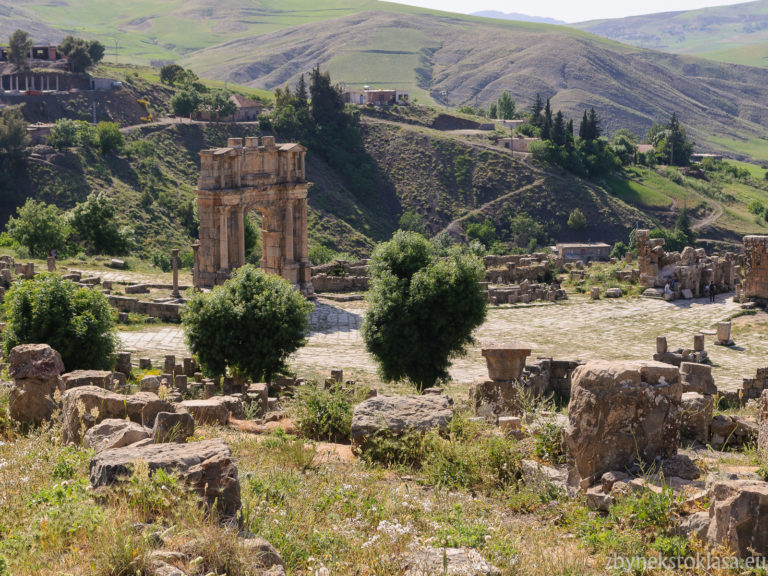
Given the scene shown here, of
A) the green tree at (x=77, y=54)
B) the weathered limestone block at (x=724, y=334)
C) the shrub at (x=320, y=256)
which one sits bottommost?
the shrub at (x=320, y=256)

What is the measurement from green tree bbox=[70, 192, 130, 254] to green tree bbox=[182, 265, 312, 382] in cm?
2786

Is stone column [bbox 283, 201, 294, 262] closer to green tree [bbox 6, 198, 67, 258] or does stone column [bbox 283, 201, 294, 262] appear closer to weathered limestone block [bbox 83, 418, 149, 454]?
green tree [bbox 6, 198, 67, 258]

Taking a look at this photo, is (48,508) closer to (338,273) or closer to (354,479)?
(354,479)

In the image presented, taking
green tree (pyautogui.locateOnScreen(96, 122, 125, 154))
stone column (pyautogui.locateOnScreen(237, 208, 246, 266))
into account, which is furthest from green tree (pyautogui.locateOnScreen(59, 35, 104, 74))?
stone column (pyautogui.locateOnScreen(237, 208, 246, 266))

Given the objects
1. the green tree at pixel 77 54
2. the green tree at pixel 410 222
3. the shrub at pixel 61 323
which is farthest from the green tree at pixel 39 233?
the green tree at pixel 77 54

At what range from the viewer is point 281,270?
39656 millimetres

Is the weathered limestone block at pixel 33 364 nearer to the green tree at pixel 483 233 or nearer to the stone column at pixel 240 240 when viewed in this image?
the stone column at pixel 240 240

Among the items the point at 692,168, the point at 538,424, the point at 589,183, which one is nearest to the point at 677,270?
the point at 538,424

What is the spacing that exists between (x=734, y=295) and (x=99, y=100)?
220 ft

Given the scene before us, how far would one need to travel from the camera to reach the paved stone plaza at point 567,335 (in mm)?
28297

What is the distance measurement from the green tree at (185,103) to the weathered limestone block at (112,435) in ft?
274

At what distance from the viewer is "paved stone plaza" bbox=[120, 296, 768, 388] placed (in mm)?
28297

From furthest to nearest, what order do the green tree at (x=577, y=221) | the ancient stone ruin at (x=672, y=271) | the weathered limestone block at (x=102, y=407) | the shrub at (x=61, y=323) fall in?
1. the green tree at (x=577, y=221)
2. the ancient stone ruin at (x=672, y=271)
3. the shrub at (x=61, y=323)
4. the weathered limestone block at (x=102, y=407)

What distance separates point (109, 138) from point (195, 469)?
72.6 m
